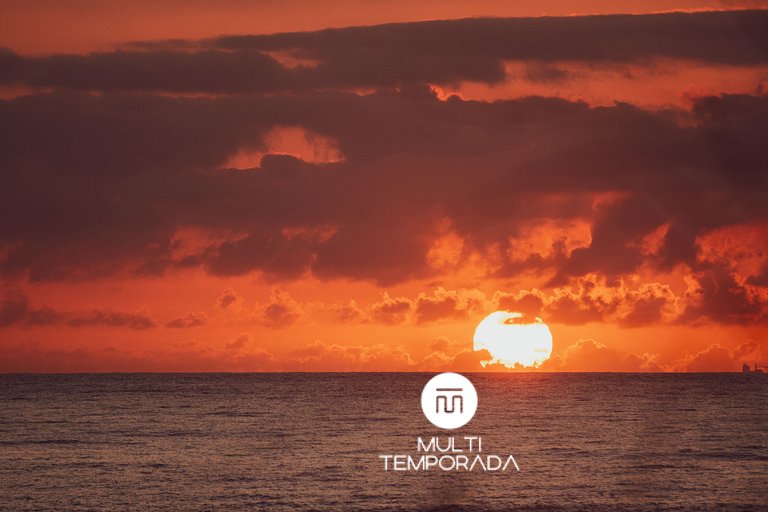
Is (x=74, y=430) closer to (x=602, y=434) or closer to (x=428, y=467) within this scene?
(x=428, y=467)

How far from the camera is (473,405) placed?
18900 cm

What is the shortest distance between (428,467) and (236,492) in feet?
72.1

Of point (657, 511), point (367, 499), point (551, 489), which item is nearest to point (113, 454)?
point (367, 499)

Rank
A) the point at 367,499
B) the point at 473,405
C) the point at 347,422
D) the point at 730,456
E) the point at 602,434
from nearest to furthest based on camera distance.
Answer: the point at 367,499 < the point at 730,456 < the point at 602,434 < the point at 347,422 < the point at 473,405

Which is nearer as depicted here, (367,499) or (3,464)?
(367,499)

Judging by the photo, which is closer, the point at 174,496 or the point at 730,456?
the point at 174,496

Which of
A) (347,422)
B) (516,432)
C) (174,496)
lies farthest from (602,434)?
(174,496)

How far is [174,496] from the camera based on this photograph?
2837 inches

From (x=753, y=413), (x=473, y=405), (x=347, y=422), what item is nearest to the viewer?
(x=347, y=422)

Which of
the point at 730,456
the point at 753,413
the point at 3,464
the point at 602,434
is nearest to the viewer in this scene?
the point at 3,464

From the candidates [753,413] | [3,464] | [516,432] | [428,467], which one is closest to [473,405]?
[753,413]

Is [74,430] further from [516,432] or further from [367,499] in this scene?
[367,499]

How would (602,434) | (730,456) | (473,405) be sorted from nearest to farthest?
1. (730,456)
2. (602,434)
3. (473,405)

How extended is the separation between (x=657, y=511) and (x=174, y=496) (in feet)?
110
